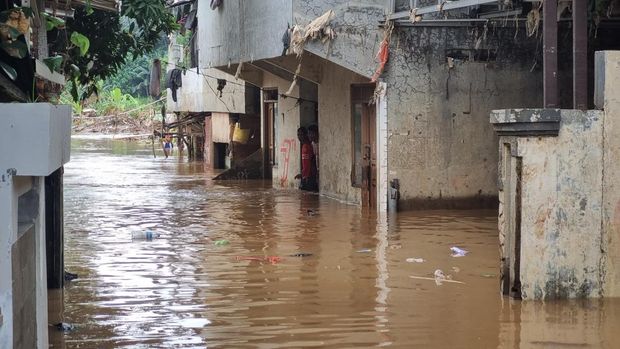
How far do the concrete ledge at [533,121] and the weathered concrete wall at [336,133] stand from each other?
9.11 m

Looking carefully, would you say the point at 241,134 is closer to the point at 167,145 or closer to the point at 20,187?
the point at 167,145

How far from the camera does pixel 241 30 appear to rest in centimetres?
2147

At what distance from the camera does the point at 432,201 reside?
57.2 feet

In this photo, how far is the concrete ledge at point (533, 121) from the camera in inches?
359

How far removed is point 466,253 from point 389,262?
3.78 ft

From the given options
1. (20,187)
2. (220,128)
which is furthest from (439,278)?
(220,128)

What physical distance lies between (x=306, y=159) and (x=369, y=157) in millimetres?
4172

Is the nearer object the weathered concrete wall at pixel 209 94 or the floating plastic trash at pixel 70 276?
the floating plastic trash at pixel 70 276

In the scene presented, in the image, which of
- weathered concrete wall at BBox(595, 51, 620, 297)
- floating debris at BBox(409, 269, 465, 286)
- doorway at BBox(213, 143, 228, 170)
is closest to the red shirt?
doorway at BBox(213, 143, 228, 170)

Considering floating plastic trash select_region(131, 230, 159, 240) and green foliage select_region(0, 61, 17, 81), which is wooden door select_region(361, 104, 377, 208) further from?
green foliage select_region(0, 61, 17, 81)

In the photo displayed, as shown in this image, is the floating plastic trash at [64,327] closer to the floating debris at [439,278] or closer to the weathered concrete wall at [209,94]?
the floating debris at [439,278]

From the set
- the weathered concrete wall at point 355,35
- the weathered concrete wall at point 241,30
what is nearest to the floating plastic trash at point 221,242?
the weathered concrete wall at point 355,35

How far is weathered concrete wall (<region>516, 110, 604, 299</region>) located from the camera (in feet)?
30.3

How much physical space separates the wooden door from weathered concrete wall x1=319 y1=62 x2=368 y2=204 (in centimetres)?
40
